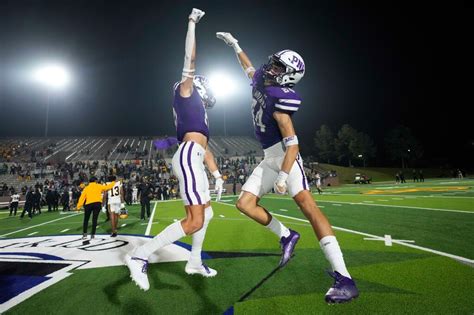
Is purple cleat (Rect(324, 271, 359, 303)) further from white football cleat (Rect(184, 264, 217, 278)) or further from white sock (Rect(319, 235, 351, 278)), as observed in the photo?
white football cleat (Rect(184, 264, 217, 278))

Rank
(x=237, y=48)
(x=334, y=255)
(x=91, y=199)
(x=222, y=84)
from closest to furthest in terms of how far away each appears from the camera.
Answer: (x=334, y=255)
(x=237, y=48)
(x=91, y=199)
(x=222, y=84)

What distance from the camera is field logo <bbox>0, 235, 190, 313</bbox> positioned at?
155 inches

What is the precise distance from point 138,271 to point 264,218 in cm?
172

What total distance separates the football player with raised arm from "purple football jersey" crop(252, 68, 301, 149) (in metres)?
0.75

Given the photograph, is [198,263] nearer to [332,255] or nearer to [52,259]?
[332,255]

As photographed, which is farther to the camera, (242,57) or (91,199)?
(91,199)

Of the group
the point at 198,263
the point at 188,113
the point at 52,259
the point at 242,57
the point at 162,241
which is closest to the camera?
the point at 162,241

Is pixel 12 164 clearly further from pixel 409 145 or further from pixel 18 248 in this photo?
pixel 409 145

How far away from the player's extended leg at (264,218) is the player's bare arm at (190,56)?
5.36ft

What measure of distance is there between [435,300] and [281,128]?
2414 mm

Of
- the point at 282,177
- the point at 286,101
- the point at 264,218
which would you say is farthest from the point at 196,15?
the point at 264,218

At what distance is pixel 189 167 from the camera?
378 centimetres

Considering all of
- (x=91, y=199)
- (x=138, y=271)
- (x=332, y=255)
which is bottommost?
(x=138, y=271)

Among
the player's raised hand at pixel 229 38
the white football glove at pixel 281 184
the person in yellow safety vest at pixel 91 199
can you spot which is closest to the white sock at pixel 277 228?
the white football glove at pixel 281 184
